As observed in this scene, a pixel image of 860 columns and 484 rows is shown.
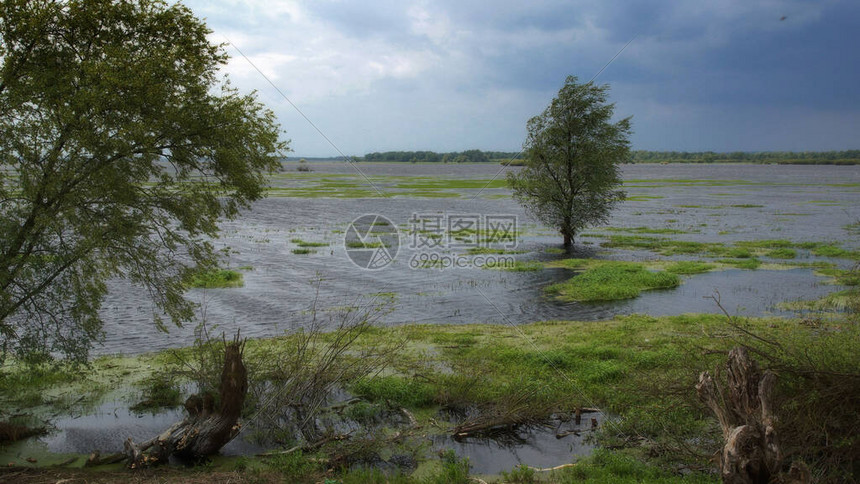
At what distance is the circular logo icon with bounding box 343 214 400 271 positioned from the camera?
34125mm

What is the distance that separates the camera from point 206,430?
36.5ft

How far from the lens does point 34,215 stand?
12.4m

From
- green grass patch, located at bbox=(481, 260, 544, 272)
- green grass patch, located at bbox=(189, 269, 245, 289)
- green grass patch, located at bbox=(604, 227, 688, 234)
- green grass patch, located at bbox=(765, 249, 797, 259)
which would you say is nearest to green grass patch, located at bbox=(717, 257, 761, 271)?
Answer: green grass patch, located at bbox=(765, 249, 797, 259)

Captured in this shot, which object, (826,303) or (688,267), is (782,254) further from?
(826,303)

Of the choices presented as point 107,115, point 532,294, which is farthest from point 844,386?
point 532,294

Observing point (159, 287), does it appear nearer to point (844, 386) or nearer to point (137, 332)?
point (137, 332)

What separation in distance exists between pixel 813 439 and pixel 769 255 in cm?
3004

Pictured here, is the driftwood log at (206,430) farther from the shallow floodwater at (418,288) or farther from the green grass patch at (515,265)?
the green grass patch at (515,265)

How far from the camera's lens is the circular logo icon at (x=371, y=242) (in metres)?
34.1

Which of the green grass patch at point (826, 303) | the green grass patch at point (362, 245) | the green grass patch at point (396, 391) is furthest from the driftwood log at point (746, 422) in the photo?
the green grass patch at point (362, 245)

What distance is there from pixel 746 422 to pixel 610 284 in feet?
63.8

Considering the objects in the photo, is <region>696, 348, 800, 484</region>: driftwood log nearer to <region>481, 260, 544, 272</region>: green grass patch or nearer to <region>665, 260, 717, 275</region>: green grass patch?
<region>665, 260, 717, 275</region>: green grass patch

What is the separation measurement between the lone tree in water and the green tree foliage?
25424 mm
